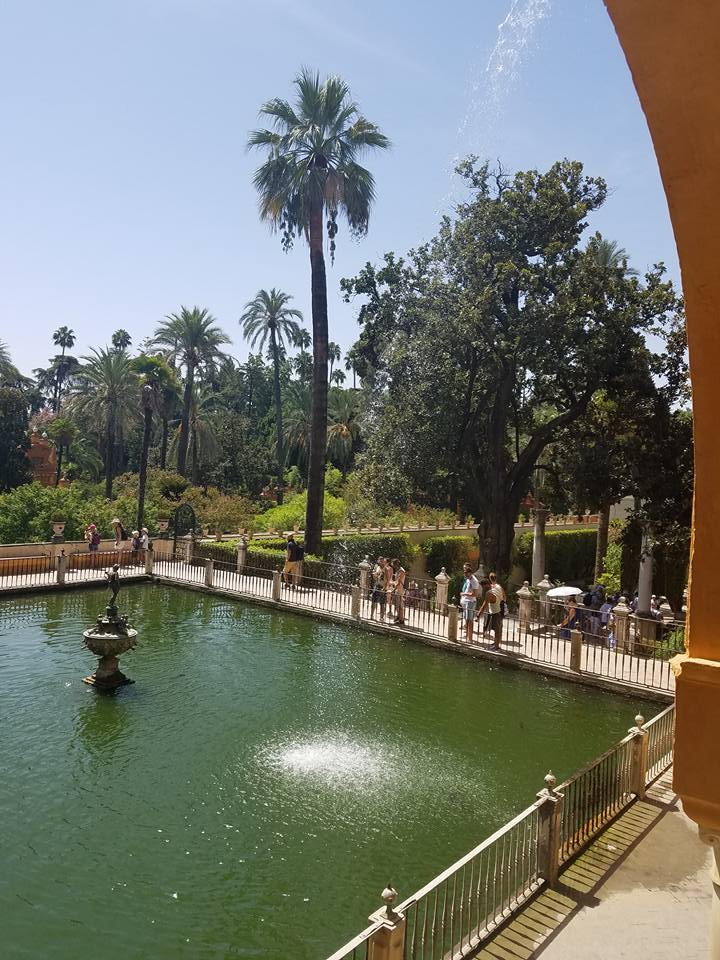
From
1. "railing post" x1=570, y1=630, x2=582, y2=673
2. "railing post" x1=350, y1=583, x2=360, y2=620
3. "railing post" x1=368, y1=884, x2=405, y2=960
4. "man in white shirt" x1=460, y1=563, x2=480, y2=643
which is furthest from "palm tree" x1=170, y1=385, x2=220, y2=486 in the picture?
"railing post" x1=368, y1=884, x2=405, y2=960

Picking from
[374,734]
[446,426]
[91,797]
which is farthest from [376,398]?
[91,797]

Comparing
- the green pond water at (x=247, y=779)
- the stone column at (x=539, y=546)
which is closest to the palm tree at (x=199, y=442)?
the stone column at (x=539, y=546)

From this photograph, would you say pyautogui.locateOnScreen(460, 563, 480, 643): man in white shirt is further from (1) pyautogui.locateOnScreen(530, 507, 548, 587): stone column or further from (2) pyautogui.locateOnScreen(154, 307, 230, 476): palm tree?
(2) pyautogui.locateOnScreen(154, 307, 230, 476): palm tree

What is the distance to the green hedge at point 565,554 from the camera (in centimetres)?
3247

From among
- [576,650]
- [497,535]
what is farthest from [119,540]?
[576,650]

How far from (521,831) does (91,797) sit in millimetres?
5138

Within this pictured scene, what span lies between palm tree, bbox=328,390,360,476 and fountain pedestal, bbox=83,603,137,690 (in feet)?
120

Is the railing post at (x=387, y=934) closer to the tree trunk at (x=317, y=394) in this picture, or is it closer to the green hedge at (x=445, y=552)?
the tree trunk at (x=317, y=394)

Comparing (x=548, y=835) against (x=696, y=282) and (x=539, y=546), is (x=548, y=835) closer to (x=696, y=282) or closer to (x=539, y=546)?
(x=696, y=282)

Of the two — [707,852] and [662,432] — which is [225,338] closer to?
[662,432]

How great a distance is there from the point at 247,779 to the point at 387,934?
16.9 feet

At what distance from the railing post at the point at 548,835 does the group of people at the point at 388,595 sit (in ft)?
36.3

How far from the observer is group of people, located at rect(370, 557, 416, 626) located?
18.4 metres

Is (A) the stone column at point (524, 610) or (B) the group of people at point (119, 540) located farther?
(B) the group of people at point (119, 540)
